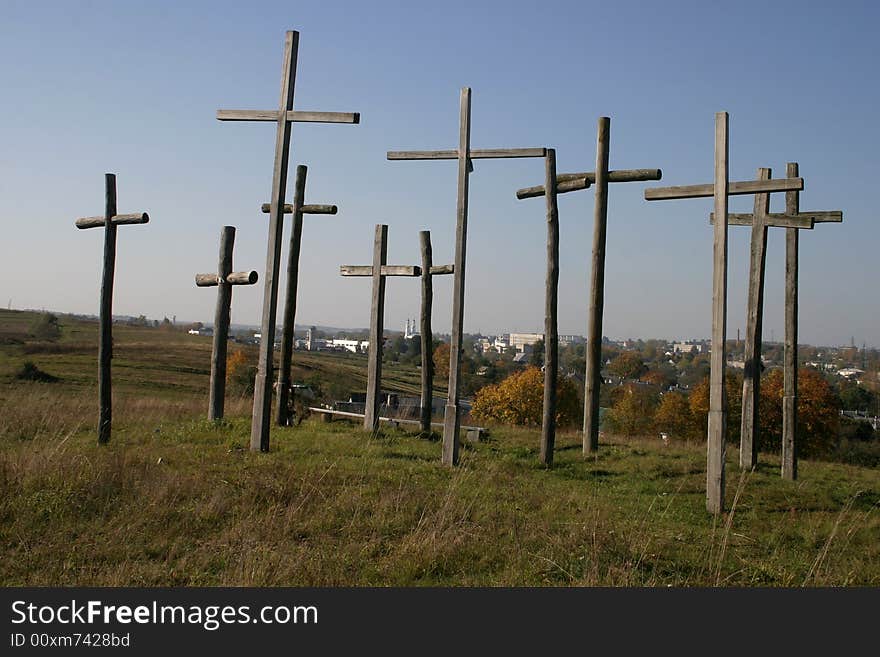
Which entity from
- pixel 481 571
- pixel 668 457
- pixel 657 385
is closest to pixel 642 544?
pixel 481 571

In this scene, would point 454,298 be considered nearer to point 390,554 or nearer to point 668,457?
point 668,457

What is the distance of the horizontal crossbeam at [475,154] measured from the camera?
10891 mm

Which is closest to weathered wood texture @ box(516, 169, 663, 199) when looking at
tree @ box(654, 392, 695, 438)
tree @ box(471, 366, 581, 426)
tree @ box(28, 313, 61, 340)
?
tree @ box(471, 366, 581, 426)

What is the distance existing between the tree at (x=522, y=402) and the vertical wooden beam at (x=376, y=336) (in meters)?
31.7

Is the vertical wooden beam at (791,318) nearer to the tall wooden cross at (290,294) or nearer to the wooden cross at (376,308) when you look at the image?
the wooden cross at (376,308)

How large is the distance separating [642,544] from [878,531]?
10.8 ft

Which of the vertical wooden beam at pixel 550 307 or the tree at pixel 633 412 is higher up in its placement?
the vertical wooden beam at pixel 550 307

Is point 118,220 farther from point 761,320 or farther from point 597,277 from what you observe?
point 761,320

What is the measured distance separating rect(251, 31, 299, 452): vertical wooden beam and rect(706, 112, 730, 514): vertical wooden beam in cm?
555

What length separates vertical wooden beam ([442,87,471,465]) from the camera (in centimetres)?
1075

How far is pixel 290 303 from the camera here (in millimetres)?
14086

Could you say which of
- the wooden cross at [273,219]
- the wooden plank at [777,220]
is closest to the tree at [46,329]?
the wooden cross at [273,219]

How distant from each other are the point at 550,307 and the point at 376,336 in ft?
11.3

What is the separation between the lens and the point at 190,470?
8.81 metres
